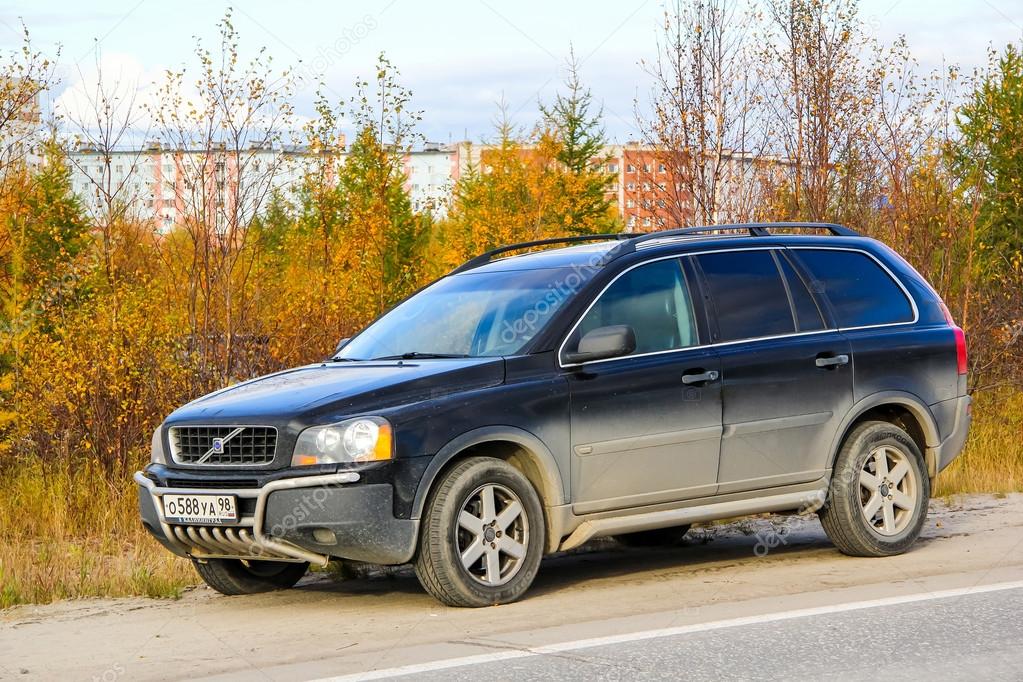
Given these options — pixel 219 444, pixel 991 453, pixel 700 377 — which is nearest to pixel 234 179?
pixel 991 453

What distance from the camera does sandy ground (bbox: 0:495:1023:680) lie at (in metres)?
5.94

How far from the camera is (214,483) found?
682 cm

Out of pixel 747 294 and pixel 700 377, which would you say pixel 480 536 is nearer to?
pixel 700 377

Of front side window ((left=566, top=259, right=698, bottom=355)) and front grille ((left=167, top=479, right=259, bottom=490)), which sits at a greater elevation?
front side window ((left=566, top=259, right=698, bottom=355))

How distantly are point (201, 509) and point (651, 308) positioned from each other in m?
2.67

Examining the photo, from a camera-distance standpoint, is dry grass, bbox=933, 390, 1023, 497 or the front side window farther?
dry grass, bbox=933, 390, 1023, 497

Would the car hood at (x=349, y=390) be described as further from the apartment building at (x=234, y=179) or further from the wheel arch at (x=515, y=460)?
the apartment building at (x=234, y=179)

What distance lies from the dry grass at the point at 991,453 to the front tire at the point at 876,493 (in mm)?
2946

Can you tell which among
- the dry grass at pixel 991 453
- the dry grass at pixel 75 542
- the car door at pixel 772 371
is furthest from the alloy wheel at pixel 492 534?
the dry grass at pixel 991 453

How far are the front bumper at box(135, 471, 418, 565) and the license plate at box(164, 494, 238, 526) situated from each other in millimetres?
44

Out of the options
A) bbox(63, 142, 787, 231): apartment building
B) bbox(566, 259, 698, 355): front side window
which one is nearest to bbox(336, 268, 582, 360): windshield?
bbox(566, 259, 698, 355): front side window

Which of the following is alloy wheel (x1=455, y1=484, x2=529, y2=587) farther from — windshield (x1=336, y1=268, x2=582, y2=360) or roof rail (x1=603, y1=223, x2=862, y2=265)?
roof rail (x1=603, y1=223, x2=862, y2=265)

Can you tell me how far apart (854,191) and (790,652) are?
12.2 m

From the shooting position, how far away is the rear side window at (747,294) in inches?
309
